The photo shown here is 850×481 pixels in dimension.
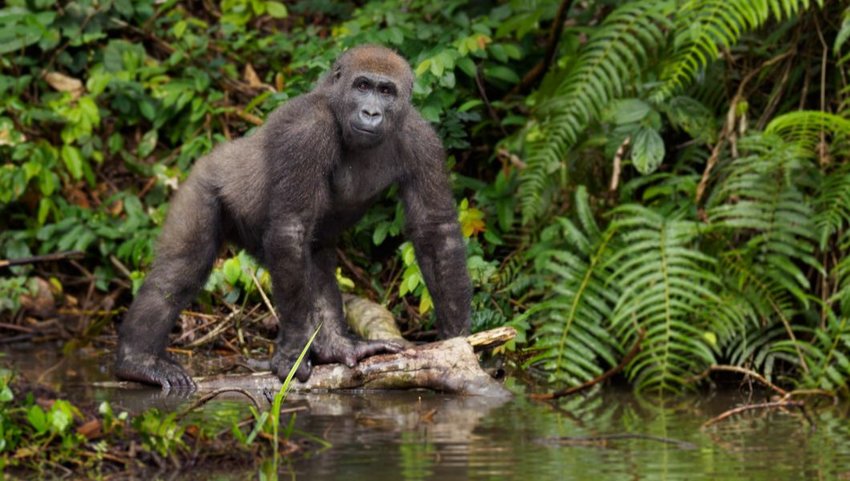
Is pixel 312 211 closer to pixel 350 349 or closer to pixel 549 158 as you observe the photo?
pixel 350 349

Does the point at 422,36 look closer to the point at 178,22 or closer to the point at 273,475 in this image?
the point at 178,22

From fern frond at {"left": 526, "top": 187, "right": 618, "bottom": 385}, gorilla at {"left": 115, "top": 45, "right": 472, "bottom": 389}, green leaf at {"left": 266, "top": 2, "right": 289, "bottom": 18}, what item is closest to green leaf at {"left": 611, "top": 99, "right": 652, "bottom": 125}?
fern frond at {"left": 526, "top": 187, "right": 618, "bottom": 385}

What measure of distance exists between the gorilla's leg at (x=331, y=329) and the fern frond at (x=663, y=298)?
168cm

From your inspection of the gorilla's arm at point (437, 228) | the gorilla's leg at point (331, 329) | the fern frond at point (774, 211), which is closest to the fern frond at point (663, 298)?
the fern frond at point (774, 211)

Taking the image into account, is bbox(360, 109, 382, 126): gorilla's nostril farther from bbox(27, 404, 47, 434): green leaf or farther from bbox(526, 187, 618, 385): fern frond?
bbox(27, 404, 47, 434): green leaf

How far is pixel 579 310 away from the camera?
8.55m

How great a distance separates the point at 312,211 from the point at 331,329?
33.5 inches

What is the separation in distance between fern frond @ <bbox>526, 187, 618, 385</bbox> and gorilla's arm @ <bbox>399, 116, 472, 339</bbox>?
0.72 meters

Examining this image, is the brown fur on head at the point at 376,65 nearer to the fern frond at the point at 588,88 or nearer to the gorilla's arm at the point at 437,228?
the gorilla's arm at the point at 437,228

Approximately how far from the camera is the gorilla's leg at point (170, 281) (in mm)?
8156

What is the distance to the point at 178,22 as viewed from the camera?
12461 mm

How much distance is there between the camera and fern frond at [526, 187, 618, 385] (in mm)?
8398

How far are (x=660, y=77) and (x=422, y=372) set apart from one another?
10.9 feet

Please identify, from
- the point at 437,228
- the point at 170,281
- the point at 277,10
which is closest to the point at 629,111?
the point at 437,228
